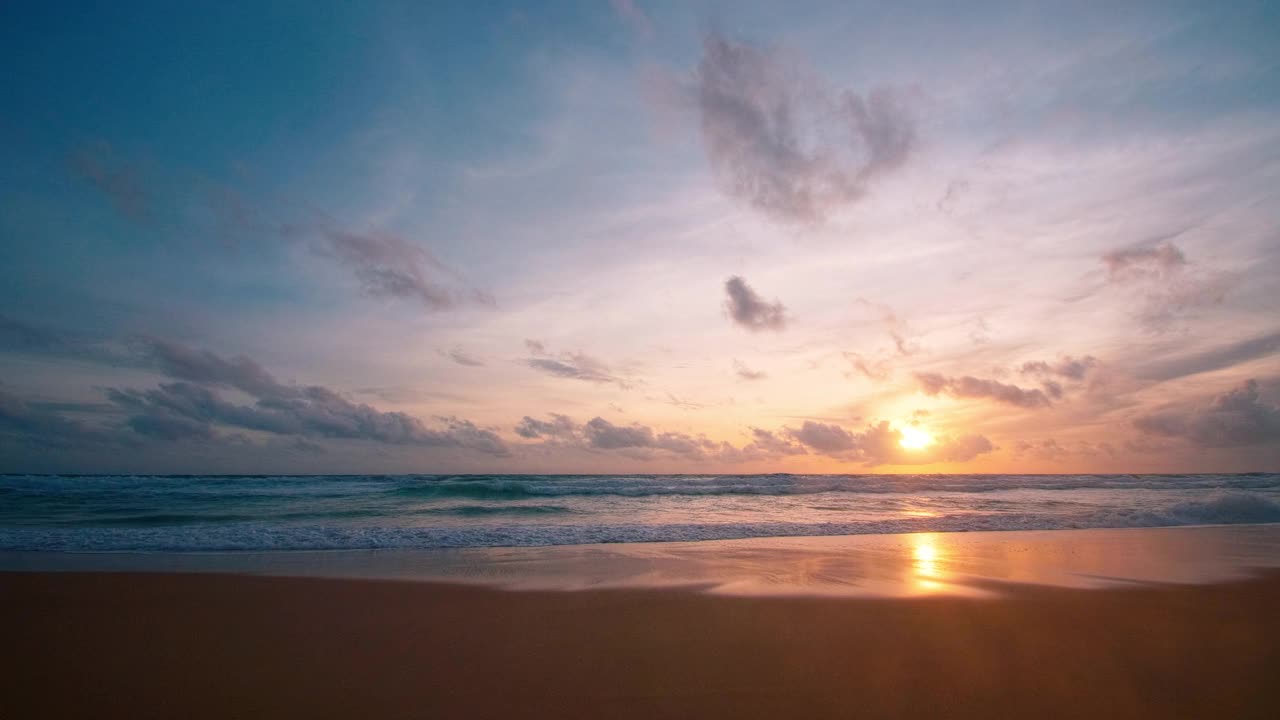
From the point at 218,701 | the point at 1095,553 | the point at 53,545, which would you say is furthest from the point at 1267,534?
the point at 53,545

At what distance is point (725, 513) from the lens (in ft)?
73.9

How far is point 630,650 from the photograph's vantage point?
18.5 ft

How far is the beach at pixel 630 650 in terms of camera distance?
4551mm

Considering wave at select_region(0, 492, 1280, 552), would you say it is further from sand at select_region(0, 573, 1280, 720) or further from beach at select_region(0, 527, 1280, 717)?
sand at select_region(0, 573, 1280, 720)

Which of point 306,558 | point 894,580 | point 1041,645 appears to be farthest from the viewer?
point 306,558

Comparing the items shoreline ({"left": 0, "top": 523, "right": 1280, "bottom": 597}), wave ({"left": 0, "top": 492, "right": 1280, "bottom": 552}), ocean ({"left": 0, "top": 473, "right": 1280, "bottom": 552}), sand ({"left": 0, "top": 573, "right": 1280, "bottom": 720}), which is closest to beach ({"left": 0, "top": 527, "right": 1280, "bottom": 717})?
sand ({"left": 0, "top": 573, "right": 1280, "bottom": 720})

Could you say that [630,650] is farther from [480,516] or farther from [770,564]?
[480,516]

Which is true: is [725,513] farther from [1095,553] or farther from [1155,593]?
[1155,593]

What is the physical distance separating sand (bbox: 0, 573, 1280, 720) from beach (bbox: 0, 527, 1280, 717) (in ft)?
0.09

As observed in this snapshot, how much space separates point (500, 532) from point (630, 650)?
32.6 feet

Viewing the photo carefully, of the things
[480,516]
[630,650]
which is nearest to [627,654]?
[630,650]

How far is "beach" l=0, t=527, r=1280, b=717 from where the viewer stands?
455 centimetres

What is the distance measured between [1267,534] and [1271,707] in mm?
16604

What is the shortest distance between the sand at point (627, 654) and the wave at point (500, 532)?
5.22m
